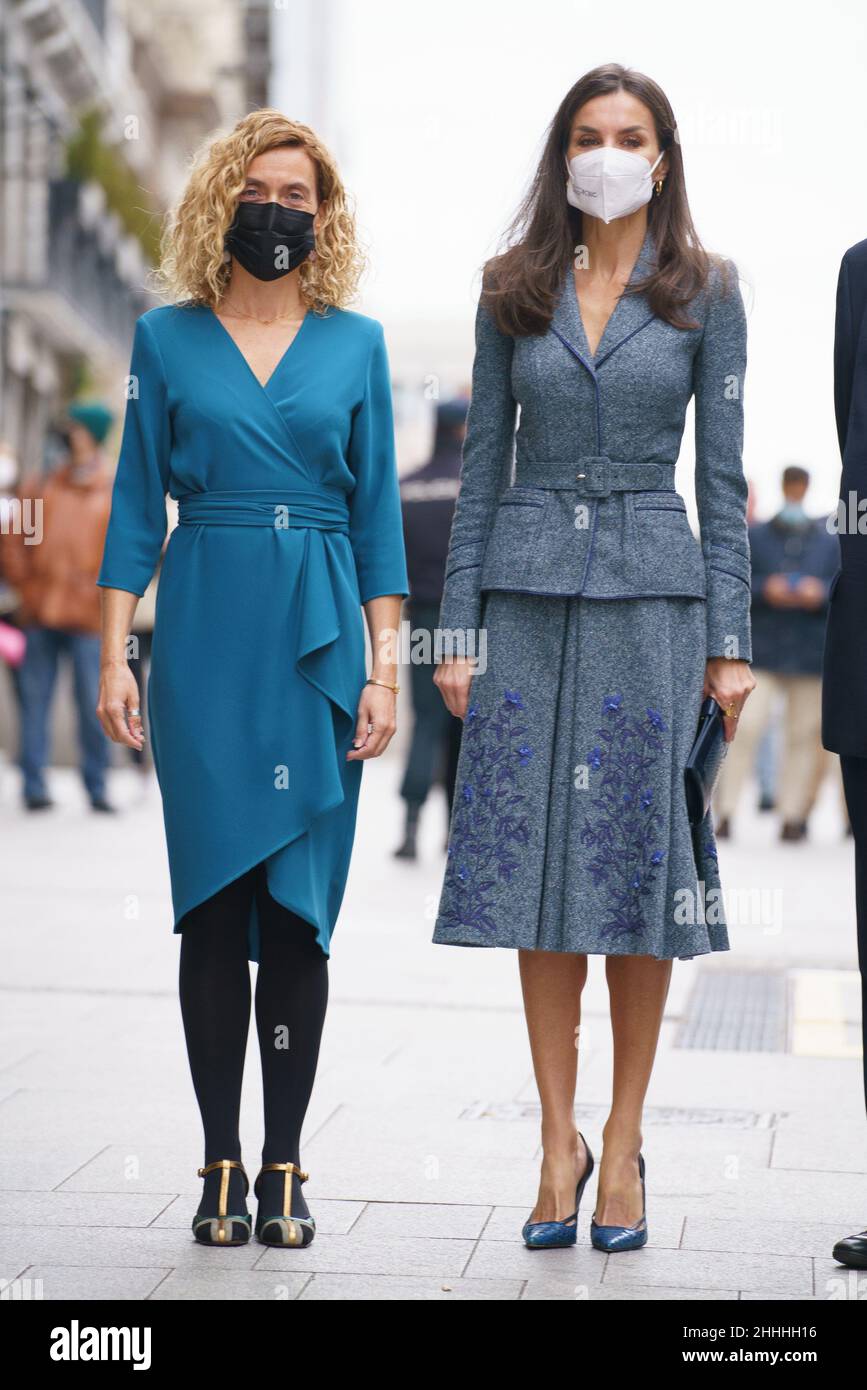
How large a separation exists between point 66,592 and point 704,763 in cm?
866

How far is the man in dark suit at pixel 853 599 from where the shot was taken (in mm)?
3865

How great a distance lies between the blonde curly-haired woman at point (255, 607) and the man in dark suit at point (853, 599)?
842 mm

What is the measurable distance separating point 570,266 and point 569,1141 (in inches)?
65.6

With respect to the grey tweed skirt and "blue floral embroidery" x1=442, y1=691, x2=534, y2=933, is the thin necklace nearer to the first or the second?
the grey tweed skirt

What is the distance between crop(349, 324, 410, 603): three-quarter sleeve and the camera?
404cm

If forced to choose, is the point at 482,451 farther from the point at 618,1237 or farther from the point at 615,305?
the point at 618,1237

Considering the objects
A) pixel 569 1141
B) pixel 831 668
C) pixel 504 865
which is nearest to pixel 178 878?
pixel 504 865

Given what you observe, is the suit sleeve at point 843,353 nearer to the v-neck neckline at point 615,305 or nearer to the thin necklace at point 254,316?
the v-neck neckline at point 615,305

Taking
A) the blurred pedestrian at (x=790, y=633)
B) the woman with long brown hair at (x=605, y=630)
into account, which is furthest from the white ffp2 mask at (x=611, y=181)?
the blurred pedestrian at (x=790, y=633)

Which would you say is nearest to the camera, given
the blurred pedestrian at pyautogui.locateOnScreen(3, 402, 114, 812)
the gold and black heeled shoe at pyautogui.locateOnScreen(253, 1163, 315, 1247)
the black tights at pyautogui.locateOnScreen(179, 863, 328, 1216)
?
the gold and black heeled shoe at pyautogui.locateOnScreen(253, 1163, 315, 1247)

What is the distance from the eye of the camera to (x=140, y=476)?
13.1 ft

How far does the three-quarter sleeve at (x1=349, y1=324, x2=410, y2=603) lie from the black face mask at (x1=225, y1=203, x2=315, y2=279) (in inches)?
9.4

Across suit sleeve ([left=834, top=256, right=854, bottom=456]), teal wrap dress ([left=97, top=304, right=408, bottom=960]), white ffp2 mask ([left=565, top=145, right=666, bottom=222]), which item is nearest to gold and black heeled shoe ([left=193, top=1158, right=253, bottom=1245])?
teal wrap dress ([left=97, top=304, right=408, bottom=960])
